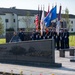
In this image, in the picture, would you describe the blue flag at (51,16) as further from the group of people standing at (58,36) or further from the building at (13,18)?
the building at (13,18)

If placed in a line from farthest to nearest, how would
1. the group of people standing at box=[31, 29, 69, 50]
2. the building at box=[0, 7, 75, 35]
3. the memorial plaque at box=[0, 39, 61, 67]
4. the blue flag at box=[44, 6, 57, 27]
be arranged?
the building at box=[0, 7, 75, 35]
the group of people standing at box=[31, 29, 69, 50]
the blue flag at box=[44, 6, 57, 27]
the memorial plaque at box=[0, 39, 61, 67]

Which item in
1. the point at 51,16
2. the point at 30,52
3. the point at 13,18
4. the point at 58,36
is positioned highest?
the point at 13,18

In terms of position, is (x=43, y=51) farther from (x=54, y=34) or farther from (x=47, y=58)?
(x=54, y=34)

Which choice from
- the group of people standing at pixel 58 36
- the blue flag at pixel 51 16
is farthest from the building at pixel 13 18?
the blue flag at pixel 51 16

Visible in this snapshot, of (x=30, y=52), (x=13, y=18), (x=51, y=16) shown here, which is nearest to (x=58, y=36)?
(x=51, y=16)

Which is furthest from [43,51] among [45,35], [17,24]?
[17,24]

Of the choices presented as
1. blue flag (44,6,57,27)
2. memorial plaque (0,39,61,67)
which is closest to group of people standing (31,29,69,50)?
blue flag (44,6,57,27)

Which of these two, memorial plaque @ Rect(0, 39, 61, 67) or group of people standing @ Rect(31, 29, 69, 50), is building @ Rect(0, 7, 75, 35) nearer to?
group of people standing @ Rect(31, 29, 69, 50)

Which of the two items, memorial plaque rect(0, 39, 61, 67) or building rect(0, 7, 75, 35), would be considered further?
building rect(0, 7, 75, 35)

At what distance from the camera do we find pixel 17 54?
16250mm

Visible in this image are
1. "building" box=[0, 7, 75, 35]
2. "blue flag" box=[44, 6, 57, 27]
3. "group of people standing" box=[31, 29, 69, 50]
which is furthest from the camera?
"building" box=[0, 7, 75, 35]

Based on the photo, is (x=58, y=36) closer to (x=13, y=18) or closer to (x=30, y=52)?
(x=30, y=52)

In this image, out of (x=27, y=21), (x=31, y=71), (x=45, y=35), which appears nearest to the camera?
(x=31, y=71)

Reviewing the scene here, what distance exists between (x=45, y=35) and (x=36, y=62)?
1019 cm
